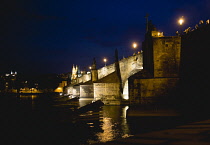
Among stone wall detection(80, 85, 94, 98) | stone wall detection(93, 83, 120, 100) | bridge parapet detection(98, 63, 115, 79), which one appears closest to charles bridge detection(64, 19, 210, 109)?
stone wall detection(93, 83, 120, 100)

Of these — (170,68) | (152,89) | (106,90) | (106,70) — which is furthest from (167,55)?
(106,70)

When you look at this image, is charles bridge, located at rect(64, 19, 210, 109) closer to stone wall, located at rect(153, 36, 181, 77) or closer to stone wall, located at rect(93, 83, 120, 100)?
stone wall, located at rect(153, 36, 181, 77)

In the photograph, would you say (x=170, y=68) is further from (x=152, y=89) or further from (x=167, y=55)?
(x=152, y=89)

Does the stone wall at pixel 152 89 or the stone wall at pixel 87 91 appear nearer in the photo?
the stone wall at pixel 152 89

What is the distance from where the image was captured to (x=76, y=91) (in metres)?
49.0

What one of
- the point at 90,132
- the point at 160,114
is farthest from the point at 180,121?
the point at 90,132

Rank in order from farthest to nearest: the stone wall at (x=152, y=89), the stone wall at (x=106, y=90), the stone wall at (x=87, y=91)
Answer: the stone wall at (x=87, y=91)
the stone wall at (x=106, y=90)
the stone wall at (x=152, y=89)

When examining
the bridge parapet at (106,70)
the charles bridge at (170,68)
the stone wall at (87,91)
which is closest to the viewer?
the charles bridge at (170,68)

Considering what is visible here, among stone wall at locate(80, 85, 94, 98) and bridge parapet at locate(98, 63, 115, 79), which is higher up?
bridge parapet at locate(98, 63, 115, 79)

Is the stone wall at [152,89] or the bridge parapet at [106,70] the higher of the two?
the bridge parapet at [106,70]

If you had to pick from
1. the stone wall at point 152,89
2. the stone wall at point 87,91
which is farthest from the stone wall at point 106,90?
the stone wall at point 152,89

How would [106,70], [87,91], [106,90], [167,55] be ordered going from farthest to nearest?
[87,91], [106,70], [106,90], [167,55]

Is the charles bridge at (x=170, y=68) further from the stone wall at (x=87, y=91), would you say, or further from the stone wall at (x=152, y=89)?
the stone wall at (x=87, y=91)

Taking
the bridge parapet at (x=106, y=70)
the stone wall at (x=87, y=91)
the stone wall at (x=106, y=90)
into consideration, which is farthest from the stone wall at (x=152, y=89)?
the stone wall at (x=87, y=91)
